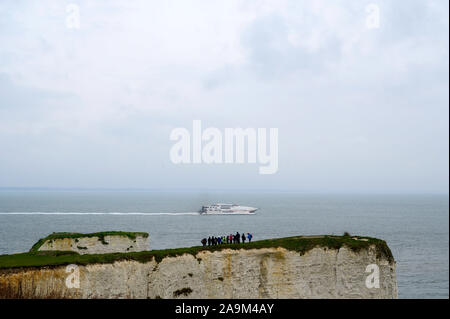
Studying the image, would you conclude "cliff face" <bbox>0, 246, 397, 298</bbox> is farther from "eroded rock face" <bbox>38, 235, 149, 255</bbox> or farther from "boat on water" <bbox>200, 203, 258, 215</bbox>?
"boat on water" <bbox>200, 203, 258, 215</bbox>

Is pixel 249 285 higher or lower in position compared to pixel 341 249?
lower

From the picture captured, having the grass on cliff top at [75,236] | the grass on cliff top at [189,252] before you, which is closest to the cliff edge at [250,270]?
the grass on cliff top at [189,252]

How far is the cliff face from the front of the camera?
966 inches

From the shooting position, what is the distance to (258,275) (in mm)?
26000

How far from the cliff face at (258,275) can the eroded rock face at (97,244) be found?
57.7 feet

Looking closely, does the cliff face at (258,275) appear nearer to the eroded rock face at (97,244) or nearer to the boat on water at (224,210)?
the eroded rock face at (97,244)

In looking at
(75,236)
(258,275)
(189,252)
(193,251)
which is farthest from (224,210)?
(189,252)

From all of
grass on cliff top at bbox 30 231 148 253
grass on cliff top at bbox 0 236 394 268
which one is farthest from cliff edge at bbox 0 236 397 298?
grass on cliff top at bbox 30 231 148 253

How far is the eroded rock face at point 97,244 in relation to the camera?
38.5 m

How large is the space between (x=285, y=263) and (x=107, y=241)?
75.5 feet

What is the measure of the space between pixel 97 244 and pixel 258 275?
21775mm
